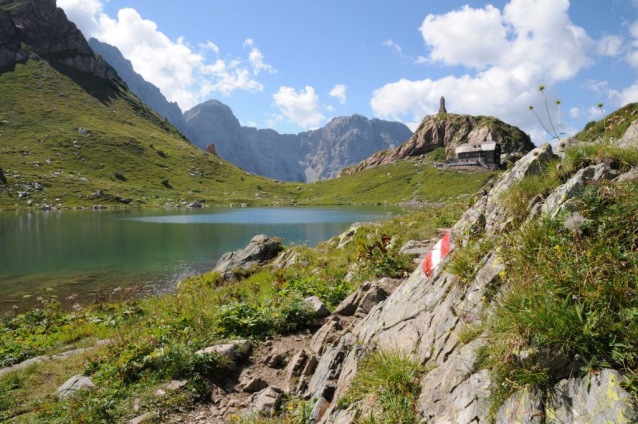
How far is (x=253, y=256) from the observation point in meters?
25.6

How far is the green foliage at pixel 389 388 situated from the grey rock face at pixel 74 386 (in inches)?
239

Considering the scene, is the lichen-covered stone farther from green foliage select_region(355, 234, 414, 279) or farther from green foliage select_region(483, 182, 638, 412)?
green foliage select_region(355, 234, 414, 279)

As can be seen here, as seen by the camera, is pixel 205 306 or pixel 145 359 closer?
pixel 145 359

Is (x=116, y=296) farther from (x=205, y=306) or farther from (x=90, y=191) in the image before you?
(x=90, y=191)

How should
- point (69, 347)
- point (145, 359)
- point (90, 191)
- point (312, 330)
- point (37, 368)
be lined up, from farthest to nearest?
point (90, 191)
point (69, 347)
point (312, 330)
point (37, 368)
point (145, 359)

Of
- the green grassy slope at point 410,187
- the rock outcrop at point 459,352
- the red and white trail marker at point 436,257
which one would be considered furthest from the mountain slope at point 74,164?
the red and white trail marker at point 436,257

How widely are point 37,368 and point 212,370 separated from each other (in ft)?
18.4

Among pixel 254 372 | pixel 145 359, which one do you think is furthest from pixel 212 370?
pixel 145 359

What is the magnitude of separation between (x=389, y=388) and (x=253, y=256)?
70.7ft

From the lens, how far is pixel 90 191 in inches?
5290

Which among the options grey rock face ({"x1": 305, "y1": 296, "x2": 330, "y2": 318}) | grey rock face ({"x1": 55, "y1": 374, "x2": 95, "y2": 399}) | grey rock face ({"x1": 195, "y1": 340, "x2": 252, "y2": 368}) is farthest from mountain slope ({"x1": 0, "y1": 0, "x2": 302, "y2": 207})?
grey rock face ({"x1": 195, "y1": 340, "x2": 252, "y2": 368})

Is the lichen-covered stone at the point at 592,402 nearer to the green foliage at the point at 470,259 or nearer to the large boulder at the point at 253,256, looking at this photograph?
the green foliage at the point at 470,259

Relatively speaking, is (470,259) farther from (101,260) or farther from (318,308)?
(101,260)

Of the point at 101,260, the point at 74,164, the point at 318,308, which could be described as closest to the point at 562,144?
the point at 318,308
